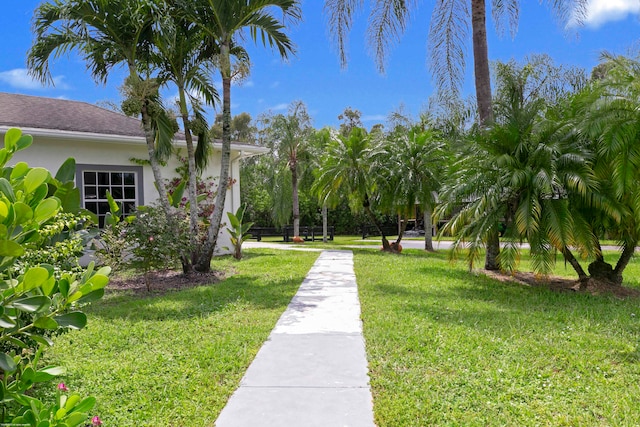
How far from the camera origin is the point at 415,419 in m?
3.53

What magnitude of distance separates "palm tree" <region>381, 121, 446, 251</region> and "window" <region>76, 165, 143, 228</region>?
Result: 8.84m

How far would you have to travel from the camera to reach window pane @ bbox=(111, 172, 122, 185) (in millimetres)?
13102

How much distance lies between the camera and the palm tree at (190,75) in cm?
1002

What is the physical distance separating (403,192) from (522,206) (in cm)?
861

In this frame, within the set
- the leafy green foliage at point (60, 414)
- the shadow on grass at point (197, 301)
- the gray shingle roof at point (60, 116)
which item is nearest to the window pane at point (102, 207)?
the gray shingle roof at point (60, 116)

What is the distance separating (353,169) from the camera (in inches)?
735

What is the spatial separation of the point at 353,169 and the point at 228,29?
31.3 ft

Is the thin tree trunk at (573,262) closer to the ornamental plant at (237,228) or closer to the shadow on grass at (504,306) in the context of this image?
the shadow on grass at (504,306)

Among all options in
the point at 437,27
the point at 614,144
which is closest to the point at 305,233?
the point at 437,27

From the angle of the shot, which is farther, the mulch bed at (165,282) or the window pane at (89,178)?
the window pane at (89,178)

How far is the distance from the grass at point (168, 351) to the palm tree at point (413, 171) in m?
9.09

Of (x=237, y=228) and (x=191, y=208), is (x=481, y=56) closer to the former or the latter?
(x=191, y=208)

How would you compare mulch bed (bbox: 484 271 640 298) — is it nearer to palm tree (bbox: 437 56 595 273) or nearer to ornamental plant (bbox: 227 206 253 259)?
palm tree (bbox: 437 56 595 273)

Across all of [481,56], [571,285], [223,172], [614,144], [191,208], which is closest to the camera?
[614,144]
